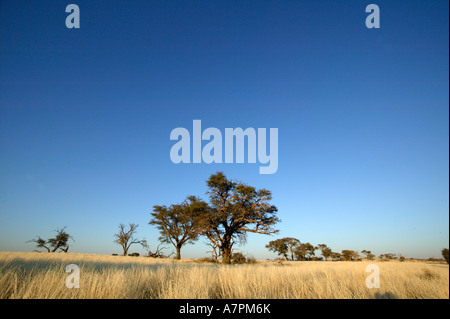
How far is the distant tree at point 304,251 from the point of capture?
4941cm

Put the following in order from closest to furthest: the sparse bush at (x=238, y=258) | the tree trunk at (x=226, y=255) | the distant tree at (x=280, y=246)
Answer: the tree trunk at (x=226, y=255) → the sparse bush at (x=238, y=258) → the distant tree at (x=280, y=246)

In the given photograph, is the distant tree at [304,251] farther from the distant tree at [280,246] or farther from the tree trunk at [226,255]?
the tree trunk at [226,255]

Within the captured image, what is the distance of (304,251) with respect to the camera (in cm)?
5050

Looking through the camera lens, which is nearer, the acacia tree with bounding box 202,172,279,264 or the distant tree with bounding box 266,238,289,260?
the acacia tree with bounding box 202,172,279,264

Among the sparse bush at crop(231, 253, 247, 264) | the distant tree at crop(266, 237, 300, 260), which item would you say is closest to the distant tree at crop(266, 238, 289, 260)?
the distant tree at crop(266, 237, 300, 260)

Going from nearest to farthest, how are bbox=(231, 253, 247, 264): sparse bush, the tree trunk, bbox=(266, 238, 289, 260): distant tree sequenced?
the tree trunk, bbox=(231, 253, 247, 264): sparse bush, bbox=(266, 238, 289, 260): distant tree

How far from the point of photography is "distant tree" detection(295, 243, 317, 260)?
49.4 metres

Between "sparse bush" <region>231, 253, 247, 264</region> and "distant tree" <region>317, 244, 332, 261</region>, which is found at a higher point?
"sparse bush" <region>231, 253, 247, 264</region>

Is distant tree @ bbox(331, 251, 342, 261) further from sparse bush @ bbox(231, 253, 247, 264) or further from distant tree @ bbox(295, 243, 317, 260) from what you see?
sparse bush @ bbox(231, 253, 247, 264)

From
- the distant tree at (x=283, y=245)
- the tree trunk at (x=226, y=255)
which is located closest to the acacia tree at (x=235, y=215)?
the tree trunk at (x=226, y=255)

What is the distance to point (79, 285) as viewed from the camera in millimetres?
4012
